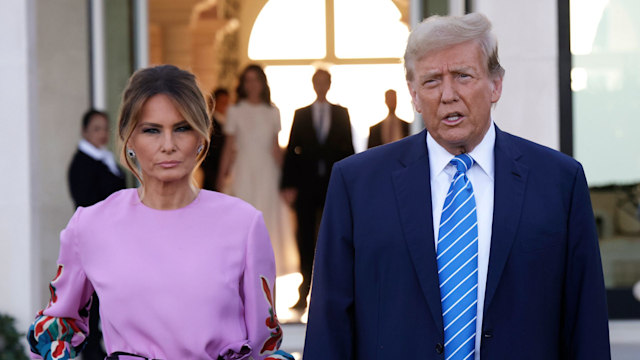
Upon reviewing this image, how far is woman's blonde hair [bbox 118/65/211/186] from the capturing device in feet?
8.68

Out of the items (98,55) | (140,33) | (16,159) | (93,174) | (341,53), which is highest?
(341,53)

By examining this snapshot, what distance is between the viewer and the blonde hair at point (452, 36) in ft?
7.88

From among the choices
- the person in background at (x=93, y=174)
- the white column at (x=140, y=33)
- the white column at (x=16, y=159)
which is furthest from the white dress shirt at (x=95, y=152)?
the white column at (x=140, y=33)

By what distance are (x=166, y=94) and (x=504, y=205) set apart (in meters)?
0.97

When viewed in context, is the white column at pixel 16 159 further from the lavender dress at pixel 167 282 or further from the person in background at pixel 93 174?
the lavender dress at pixel 167 282

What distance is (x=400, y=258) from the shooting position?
8.00 ft

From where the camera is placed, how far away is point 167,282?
103 inches

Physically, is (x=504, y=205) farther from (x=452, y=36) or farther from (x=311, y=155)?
(x=311, y=155)

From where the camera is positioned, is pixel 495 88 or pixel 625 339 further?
pixel 625 339

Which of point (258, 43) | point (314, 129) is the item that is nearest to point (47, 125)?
point (314, 129)

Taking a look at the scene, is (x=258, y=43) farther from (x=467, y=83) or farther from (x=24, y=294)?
(x=467, y=83)

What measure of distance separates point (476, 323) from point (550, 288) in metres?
0.21

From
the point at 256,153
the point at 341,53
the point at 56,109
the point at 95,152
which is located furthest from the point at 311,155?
the point at 341,53

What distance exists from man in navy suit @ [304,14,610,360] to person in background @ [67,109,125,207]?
410 cm
